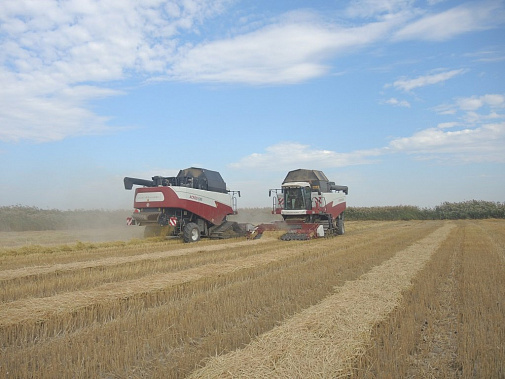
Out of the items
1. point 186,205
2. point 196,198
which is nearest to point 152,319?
point 186,205

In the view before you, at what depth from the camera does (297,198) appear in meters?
19.2

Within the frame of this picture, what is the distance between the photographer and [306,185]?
63.1 feet

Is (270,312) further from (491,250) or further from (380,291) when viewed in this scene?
(491,250)

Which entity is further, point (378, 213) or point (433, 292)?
point (378, 213)

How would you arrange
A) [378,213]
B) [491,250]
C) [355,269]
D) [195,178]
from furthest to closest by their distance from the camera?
1. [378,213]
2. [195,178]
3. [491,250]
4. [355,269]

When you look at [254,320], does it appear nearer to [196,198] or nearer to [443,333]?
[443,333]

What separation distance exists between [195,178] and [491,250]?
35.9 feet

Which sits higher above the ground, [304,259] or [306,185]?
[306,185]

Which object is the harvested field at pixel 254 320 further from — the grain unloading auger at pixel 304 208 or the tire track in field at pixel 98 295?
the grain unloading auger at pixel 304 208

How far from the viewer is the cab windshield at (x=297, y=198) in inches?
752

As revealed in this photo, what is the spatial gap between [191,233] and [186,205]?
1.13 meters

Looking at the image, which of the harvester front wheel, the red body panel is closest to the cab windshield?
the red body panel

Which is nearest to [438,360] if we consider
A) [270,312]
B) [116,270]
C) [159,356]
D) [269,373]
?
[269,373]

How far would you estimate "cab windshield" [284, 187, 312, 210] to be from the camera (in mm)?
19109
